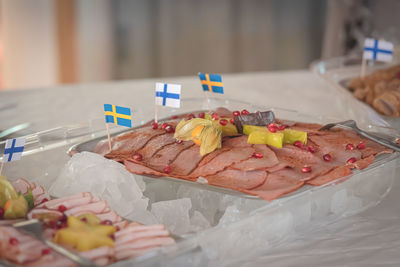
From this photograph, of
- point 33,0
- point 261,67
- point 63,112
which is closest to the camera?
point 63,112

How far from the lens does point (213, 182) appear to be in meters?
1.31

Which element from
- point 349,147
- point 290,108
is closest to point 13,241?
point 349,147

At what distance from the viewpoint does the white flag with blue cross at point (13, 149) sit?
1.32 meters

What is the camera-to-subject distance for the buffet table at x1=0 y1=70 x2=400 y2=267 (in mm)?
1200

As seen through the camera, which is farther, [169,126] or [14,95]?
[14,95]

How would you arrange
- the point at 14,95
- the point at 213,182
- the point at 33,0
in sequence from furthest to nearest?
the point at 33,0
the point at 14,95
the point at 213,182

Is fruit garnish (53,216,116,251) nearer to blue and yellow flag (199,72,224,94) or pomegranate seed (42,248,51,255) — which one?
pomegranate seed (42,248,51,255)

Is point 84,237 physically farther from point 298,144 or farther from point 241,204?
point 298,144

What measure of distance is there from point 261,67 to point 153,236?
440 centimetres

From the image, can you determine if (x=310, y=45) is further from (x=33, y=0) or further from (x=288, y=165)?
(x=288, y=165)

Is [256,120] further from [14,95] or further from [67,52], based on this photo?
[67,52]

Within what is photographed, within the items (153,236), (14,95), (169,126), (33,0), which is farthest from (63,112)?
(33,0)

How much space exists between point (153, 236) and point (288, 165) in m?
0.46

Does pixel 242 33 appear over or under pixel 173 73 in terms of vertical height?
over
